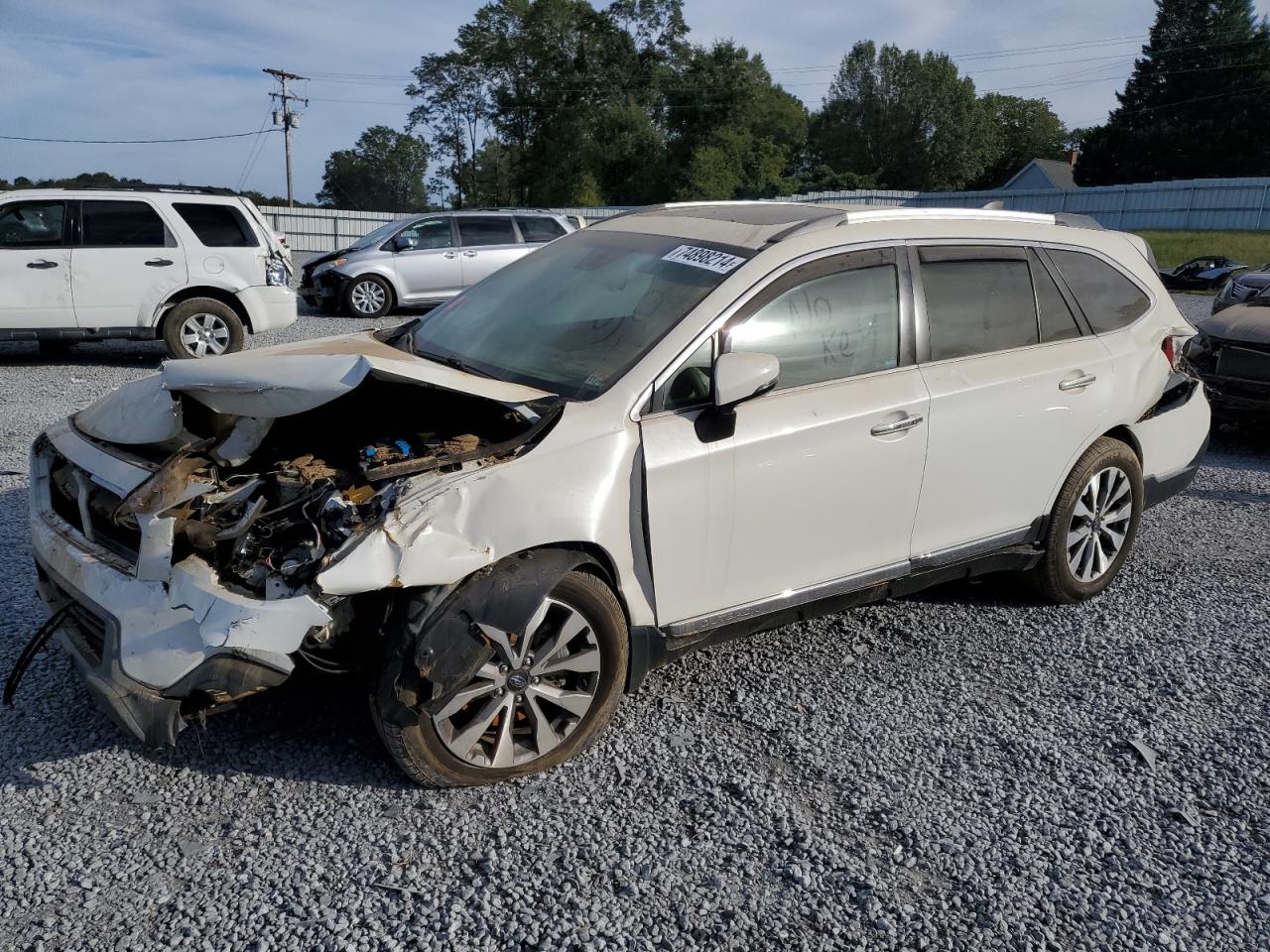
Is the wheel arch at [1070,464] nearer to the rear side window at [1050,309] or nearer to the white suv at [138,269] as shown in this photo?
the rear side window at [1050,309]

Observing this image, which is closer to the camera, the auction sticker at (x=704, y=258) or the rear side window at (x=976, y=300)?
the auction sticker at (x=704, y=258)

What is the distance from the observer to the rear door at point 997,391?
4059mm

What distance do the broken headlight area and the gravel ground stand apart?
0.79 m

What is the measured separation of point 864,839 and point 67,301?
10265 mm

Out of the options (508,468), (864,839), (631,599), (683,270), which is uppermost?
(683,270)

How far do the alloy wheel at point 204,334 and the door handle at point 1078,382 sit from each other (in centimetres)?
910

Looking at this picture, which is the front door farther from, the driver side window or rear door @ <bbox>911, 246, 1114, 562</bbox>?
the driver side window

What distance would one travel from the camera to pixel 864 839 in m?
3.07

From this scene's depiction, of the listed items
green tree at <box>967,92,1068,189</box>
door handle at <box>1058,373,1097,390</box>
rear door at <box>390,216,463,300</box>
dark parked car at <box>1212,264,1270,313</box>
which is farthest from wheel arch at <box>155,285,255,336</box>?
green tree at <box>967,92,1068,189</box>

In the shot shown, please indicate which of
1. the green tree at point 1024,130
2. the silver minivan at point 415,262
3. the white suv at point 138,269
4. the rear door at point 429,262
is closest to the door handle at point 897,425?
the white suv at point 138,269

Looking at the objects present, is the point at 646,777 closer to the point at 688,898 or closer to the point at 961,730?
the point at 688,898

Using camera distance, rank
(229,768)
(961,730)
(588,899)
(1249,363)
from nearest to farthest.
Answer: (588,899) < (229,768) < (961,730) < (1249,363)

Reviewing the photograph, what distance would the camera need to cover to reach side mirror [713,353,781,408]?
132 inches

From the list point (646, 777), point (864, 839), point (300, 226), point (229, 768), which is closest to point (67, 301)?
point (229, 768)
